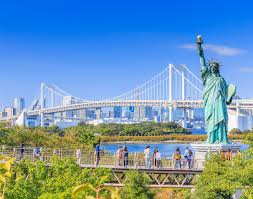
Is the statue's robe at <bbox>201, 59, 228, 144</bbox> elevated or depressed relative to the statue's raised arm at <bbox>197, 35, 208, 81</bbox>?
depressed

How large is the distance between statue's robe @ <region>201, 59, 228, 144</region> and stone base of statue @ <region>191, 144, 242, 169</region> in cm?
27

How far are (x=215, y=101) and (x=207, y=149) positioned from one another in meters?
1.32

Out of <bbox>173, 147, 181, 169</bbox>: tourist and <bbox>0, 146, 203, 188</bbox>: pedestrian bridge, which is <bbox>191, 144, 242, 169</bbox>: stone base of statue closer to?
<bbox>0, 146, 203, 188</bbox>: pedestrian bridge

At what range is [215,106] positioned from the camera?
48.8 feet

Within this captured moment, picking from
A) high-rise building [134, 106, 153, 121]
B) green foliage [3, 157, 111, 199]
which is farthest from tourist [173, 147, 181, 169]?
high-rise building [134, 106, 153, 121]

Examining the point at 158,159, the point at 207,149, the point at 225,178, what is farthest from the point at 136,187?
the point at 225,178

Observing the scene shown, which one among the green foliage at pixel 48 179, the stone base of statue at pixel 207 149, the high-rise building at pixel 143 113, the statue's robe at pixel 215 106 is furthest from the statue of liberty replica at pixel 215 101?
the high-rise building at pixel 143 113

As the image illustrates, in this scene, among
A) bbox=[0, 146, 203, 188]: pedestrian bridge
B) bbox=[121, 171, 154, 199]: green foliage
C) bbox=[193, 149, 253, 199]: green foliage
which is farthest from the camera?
bbox=[0, 146, 203, 188]: pedestrian bridge

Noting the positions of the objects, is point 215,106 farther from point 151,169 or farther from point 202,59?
point 151,169

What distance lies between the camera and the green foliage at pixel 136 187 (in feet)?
44.0

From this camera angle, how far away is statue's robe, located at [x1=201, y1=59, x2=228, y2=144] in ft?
48.4

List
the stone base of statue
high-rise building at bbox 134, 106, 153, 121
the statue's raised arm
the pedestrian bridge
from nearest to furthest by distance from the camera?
the stone base of statue < the pedestrian bridge < the statue's raised arm < high-rise building at bbox 134, 106, 153, 121

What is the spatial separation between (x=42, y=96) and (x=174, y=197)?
256 feet

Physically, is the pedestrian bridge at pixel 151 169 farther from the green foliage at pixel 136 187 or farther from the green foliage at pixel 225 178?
the green foliage at pixel 225 178
